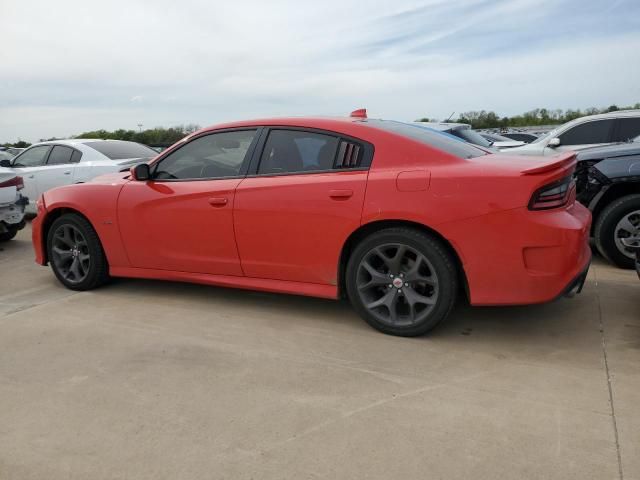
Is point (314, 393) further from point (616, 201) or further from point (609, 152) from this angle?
point (609, 152)

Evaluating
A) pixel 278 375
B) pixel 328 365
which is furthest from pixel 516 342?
pixel 278 375

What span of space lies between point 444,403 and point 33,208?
794 cm

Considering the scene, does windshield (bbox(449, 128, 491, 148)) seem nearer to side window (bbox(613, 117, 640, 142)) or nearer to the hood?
side window (bbox(613, 117, 640, 142))

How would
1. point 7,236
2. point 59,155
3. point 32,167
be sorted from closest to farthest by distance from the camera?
point 7,236 < point 59,155 < point 32,167

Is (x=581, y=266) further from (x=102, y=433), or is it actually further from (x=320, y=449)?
(x=102, y=433)

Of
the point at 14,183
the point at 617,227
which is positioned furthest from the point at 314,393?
the point at 14,183

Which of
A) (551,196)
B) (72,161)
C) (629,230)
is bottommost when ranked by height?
(629,230)

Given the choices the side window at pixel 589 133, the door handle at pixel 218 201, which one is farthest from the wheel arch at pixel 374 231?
the side window at pixel 589 133

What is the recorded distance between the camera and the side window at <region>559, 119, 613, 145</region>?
8.13 m

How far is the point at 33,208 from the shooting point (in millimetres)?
8539

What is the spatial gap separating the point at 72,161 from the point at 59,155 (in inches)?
15.8

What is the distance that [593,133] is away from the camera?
8.21 metres

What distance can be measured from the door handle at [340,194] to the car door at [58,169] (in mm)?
6099

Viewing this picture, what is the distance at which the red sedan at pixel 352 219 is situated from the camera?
3.17 metres
